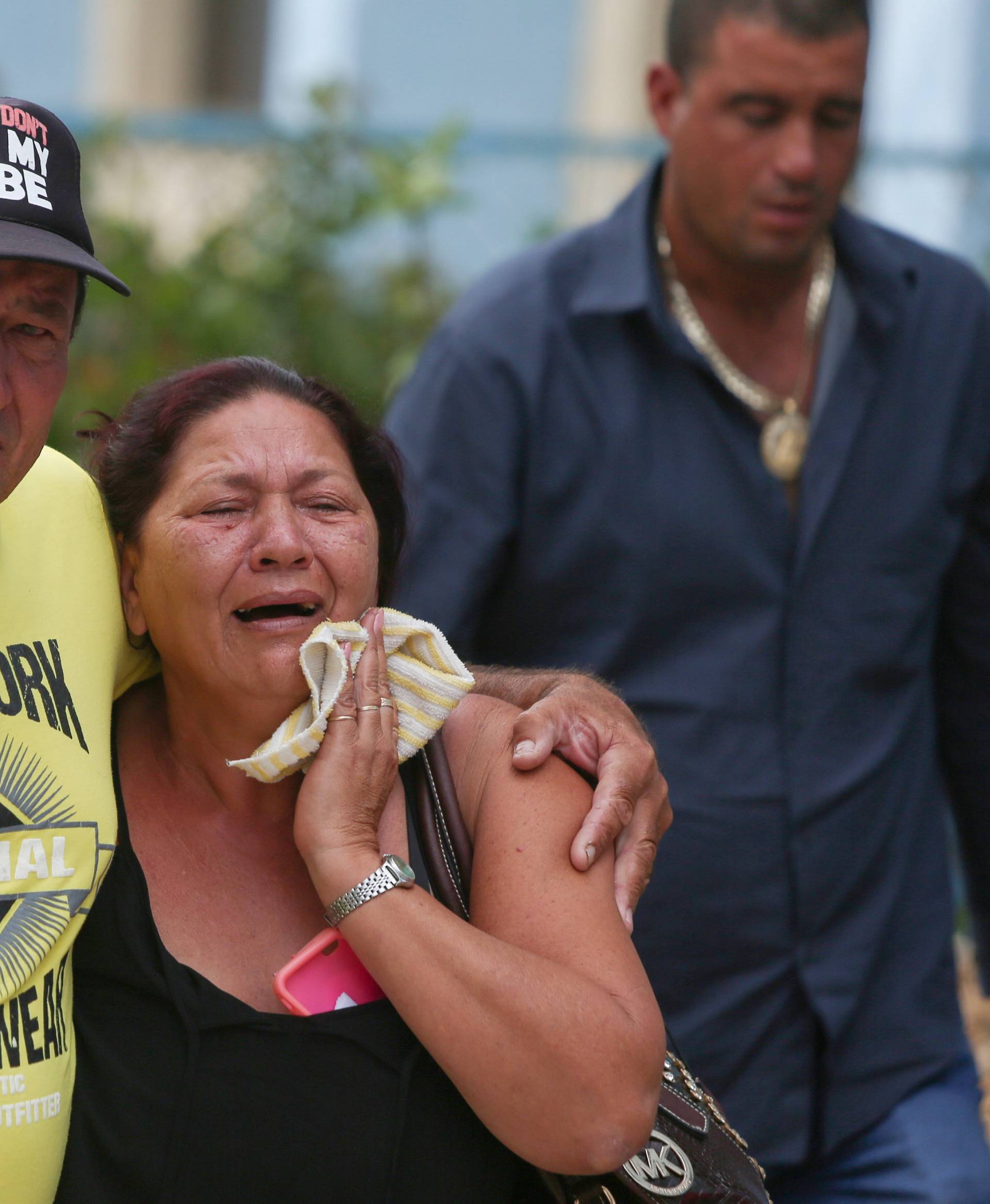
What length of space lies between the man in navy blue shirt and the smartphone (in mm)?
1002

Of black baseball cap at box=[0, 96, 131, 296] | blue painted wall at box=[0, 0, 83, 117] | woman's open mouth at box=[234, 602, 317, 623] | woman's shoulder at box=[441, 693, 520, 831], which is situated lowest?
woman's shoulder at box=[441, 693, 520, 831]

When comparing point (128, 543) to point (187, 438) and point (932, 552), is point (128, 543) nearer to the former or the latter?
point (187, 438)

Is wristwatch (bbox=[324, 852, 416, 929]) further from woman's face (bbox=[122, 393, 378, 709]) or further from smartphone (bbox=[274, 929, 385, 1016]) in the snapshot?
woman's face (bbox=[122, 393, 378, 709])

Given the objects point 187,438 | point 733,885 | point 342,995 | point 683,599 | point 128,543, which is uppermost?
point 187,438

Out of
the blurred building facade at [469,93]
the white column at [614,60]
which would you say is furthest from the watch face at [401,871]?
the white column at [614,60]

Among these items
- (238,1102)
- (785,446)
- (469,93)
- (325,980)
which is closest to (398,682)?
(325,980)

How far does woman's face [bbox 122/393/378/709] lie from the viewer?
2285 millimetres

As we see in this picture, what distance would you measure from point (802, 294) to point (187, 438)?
5.36ft

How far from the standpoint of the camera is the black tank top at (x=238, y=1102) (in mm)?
2121

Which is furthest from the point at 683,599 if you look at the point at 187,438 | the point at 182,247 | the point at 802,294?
the point at 182,247

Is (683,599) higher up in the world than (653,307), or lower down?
lower down

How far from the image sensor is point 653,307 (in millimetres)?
3309

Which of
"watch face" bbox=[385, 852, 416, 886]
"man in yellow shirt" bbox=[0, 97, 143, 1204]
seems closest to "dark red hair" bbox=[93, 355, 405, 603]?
"man in yellow shirt" bbox=[0, 97, 143, 1204]

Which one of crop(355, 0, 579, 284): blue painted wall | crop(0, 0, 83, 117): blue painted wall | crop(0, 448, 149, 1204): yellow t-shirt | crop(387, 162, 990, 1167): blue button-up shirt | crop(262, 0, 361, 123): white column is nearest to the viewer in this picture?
crop(0, 448, 149, 1204): yellow t-shirt
